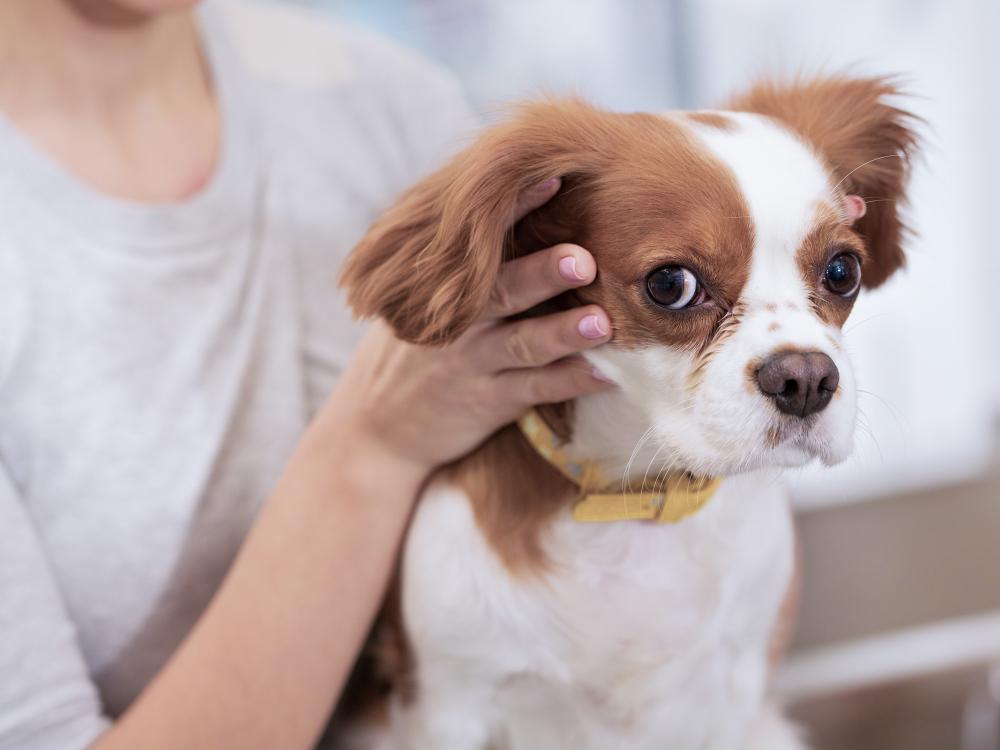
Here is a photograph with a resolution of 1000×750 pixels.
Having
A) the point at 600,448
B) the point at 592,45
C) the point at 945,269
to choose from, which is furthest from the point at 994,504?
the point at 600,448

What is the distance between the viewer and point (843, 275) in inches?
23.3

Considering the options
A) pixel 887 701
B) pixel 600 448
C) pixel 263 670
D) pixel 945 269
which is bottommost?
pixel 887 701

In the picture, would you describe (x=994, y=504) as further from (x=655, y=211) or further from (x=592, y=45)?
(x=655, y=211)

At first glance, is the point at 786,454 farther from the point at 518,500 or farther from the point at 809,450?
the point at 518,500

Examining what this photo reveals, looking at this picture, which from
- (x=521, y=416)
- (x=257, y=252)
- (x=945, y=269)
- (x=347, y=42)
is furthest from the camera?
(x=945, y=269)

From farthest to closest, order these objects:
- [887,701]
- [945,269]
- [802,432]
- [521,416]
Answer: [945,269], [887,701], [521,416], [802,432]

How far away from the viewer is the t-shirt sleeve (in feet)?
2.10

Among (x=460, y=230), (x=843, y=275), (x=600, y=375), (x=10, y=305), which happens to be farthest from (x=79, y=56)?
(x=843, y=275)

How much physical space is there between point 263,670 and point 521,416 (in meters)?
0.27

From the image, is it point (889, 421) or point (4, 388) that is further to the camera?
point (889, 421)

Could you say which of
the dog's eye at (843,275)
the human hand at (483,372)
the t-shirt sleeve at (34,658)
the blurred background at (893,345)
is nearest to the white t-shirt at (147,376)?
the t-shirt sleeve at (34,658)

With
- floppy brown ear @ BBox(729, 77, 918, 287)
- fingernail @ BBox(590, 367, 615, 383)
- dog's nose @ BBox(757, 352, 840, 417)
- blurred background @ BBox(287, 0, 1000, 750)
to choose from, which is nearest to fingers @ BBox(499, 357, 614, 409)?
fingernail @ BBox(590, 367, 615, 383)

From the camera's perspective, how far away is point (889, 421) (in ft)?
5.47

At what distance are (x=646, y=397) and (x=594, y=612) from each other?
17cm
